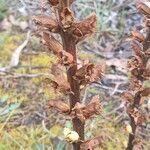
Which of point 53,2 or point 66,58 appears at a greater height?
point 53,2

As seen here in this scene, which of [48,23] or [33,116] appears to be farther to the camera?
[33,116]

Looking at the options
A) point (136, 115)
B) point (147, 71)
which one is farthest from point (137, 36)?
point (136, 115)

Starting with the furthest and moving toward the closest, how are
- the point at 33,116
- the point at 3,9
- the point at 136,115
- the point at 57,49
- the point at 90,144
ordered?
the point at 3,9 → the point at 33,116 → the point at 136,115 → the point at 90,144 → the point at 57,49

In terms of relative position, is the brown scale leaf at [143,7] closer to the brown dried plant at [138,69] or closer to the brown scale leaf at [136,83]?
the brown dried plant at [138,69]

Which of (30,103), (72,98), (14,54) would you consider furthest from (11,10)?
(72,98)

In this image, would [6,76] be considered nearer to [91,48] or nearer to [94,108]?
[91,48]

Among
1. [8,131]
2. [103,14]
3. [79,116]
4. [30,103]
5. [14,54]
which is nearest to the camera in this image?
[79,116]

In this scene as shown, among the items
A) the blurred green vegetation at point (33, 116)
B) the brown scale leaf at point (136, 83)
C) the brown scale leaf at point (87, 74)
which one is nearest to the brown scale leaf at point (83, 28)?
the brown scale leaf at point (87, 74)

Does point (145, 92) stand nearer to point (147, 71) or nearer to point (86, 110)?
point (147, 71)
